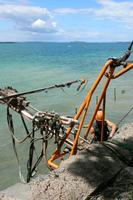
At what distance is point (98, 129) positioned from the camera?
1038cm

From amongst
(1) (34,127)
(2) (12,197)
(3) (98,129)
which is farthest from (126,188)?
(3) (98,129)

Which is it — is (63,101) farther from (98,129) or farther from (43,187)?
(43,187)

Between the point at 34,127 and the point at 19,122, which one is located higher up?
the point at 34,127

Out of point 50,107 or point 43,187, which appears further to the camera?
point 50,107

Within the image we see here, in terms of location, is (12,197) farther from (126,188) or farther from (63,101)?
(63,101)

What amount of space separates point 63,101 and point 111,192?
779 inches

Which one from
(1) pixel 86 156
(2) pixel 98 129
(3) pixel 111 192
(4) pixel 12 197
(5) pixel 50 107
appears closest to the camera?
(4) pixel 12 197

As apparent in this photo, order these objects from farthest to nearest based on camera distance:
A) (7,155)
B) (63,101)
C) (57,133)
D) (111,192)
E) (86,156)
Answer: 1. (63,101)
2. (7,155)
3. (57,133)
4. (86,156)
5. (111,192)

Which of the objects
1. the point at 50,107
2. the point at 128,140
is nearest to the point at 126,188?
the point at 128,140

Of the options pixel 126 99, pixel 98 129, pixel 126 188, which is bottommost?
pixel 126 99

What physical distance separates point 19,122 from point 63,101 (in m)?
7.12

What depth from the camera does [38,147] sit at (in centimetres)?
1452

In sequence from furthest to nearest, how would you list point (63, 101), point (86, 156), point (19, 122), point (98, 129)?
point (63, 101)
point (19, 122)
point (98, 129)
point (86, 156)

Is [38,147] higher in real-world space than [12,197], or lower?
lower
